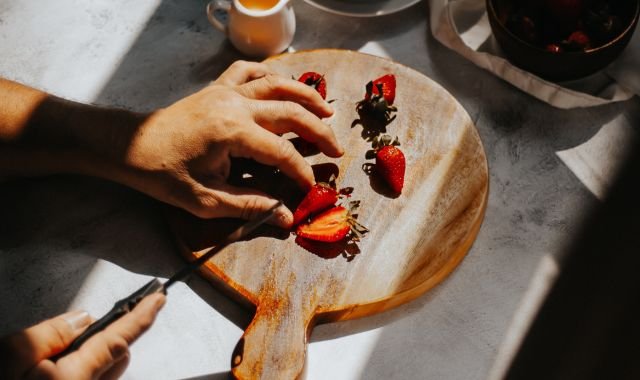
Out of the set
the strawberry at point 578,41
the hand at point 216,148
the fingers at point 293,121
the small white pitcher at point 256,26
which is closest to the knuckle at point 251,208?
the hand at point 216,148

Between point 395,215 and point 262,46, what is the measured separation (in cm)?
45

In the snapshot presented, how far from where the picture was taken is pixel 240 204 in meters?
0.98

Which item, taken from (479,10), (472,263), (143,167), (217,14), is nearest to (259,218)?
(143,167)

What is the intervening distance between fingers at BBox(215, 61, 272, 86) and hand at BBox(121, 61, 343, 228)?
60 mm

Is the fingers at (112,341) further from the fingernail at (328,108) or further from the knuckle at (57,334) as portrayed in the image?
the fingernail at (328,108)

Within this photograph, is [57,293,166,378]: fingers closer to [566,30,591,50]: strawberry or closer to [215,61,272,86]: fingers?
[215,61,272,86]: fingers

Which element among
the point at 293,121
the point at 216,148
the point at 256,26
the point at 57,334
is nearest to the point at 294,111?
the point at 293,121

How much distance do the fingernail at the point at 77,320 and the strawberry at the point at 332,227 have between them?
0.35 m

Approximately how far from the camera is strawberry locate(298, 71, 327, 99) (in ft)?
3.74

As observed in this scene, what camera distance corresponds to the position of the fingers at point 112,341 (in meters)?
0.78

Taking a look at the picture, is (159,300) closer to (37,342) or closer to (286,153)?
(37,342)

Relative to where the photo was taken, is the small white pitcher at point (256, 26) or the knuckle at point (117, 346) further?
the small white pitcher at point (256, 26)

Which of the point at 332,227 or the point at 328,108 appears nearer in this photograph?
the point at 332,227

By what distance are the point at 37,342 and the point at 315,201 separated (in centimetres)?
45
